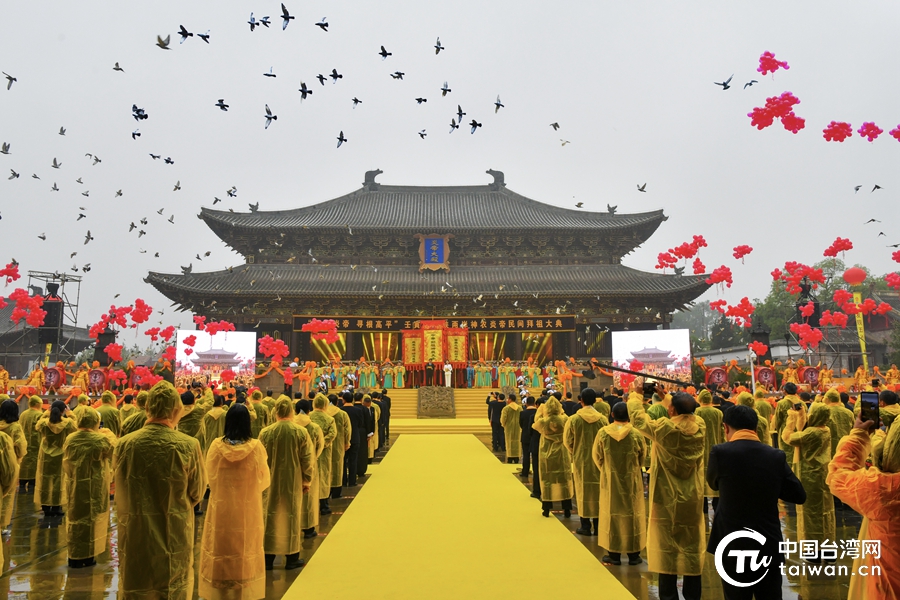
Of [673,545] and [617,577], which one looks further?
[617,577]

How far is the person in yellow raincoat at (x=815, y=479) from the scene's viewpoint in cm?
533

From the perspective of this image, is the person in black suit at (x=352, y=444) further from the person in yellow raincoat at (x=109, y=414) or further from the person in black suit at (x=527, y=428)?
the person in yellow raincoat at (x=109, y=414)

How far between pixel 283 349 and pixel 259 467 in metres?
18.1

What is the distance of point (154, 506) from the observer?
3.63 meters

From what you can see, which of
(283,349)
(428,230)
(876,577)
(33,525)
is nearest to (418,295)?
(428,230)

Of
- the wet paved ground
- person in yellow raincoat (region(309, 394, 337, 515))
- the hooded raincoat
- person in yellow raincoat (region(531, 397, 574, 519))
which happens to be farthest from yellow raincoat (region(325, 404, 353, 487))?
the hooded raincoat

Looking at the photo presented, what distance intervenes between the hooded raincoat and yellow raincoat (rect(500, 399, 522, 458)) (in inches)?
271

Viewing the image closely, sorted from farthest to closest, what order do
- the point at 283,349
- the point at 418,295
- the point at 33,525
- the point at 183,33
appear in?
the point at 418,295, the point at 283,349, the point at 183,33, the point at 33,525

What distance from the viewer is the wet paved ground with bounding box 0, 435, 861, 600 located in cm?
461

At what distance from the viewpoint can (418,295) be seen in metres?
24.8

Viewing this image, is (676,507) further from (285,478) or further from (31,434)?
(31,434)

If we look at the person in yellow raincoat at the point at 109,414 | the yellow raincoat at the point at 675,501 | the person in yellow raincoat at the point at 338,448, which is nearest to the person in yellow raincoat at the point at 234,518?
the yellow raincoat at the point at 675,501

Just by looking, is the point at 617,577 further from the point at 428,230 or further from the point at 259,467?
the point at 428,230
